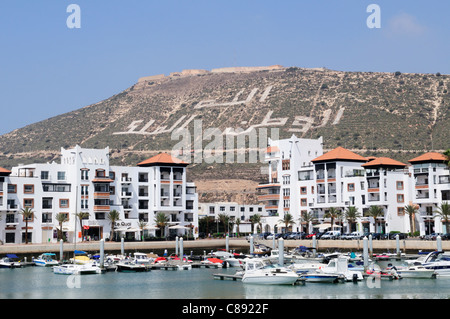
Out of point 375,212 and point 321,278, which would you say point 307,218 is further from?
point 321,278

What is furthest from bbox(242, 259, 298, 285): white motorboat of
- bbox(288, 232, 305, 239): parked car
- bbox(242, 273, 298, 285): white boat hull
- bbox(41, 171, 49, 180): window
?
bbox(41, 171, 49, 180): window

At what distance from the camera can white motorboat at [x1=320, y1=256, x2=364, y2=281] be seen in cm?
7106

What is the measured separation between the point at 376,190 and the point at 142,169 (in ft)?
140

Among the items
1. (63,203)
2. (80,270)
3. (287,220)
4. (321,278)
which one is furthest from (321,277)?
(287,220)

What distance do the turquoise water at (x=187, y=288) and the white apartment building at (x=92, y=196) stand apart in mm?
37850

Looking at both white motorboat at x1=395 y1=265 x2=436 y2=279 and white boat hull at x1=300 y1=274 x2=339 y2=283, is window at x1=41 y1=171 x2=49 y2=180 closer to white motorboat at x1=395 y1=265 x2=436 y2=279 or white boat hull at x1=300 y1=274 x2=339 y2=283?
white boat hull at x1=300 y1=274 x2=339 y2=283

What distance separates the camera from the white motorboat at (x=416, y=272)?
243 ft

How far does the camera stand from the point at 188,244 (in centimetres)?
12400

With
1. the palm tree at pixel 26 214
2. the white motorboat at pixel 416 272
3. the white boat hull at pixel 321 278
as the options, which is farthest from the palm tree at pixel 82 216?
the white motorboat at pixel 416 272

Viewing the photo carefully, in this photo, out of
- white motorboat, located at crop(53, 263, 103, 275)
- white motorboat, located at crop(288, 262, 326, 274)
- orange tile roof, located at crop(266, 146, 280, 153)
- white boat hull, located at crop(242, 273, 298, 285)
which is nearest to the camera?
white boat hull, located at crop(242, 273, 298, 285)

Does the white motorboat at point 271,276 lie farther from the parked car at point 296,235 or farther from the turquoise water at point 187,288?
the parked car at point 296,235

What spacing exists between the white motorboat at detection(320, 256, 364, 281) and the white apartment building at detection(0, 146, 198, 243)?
194 feet

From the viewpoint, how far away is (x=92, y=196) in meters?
126
